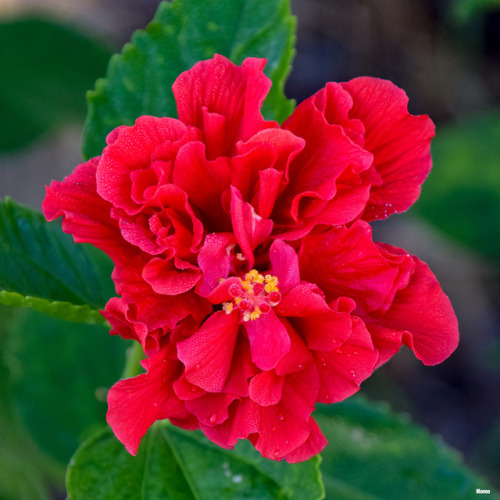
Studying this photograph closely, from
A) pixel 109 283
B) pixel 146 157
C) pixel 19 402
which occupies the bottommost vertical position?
pixel 19 402

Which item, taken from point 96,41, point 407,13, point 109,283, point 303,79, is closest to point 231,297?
point 109,283

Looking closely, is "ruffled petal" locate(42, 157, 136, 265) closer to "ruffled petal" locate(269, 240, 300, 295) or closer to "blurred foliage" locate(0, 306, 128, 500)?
"ruffled petal" locate(269, 240, 300, 295)

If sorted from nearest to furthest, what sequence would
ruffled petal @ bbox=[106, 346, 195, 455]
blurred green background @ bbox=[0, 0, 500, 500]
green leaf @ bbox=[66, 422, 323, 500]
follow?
ruffled petal @ bbox=[106, 346, 195, 455] → green leaf @ bbox=[66, 422, 323, 500] → blurred green background @ bbox=[0, 0, 500, 500]

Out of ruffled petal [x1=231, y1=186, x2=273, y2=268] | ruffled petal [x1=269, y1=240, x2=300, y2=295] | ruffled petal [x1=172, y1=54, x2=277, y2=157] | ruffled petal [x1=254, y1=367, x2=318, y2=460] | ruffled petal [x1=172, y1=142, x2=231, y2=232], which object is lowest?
ruffled petal [x1=254, y1=367, x2=318, y2=460]

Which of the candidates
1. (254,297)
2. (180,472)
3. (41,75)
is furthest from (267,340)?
(41,75)

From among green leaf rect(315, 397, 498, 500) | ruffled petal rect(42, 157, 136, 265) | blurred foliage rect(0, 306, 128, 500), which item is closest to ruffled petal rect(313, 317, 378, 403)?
ruffled petal rect(42, 157, 136, 265)

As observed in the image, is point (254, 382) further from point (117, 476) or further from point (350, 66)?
point (350, 66)
